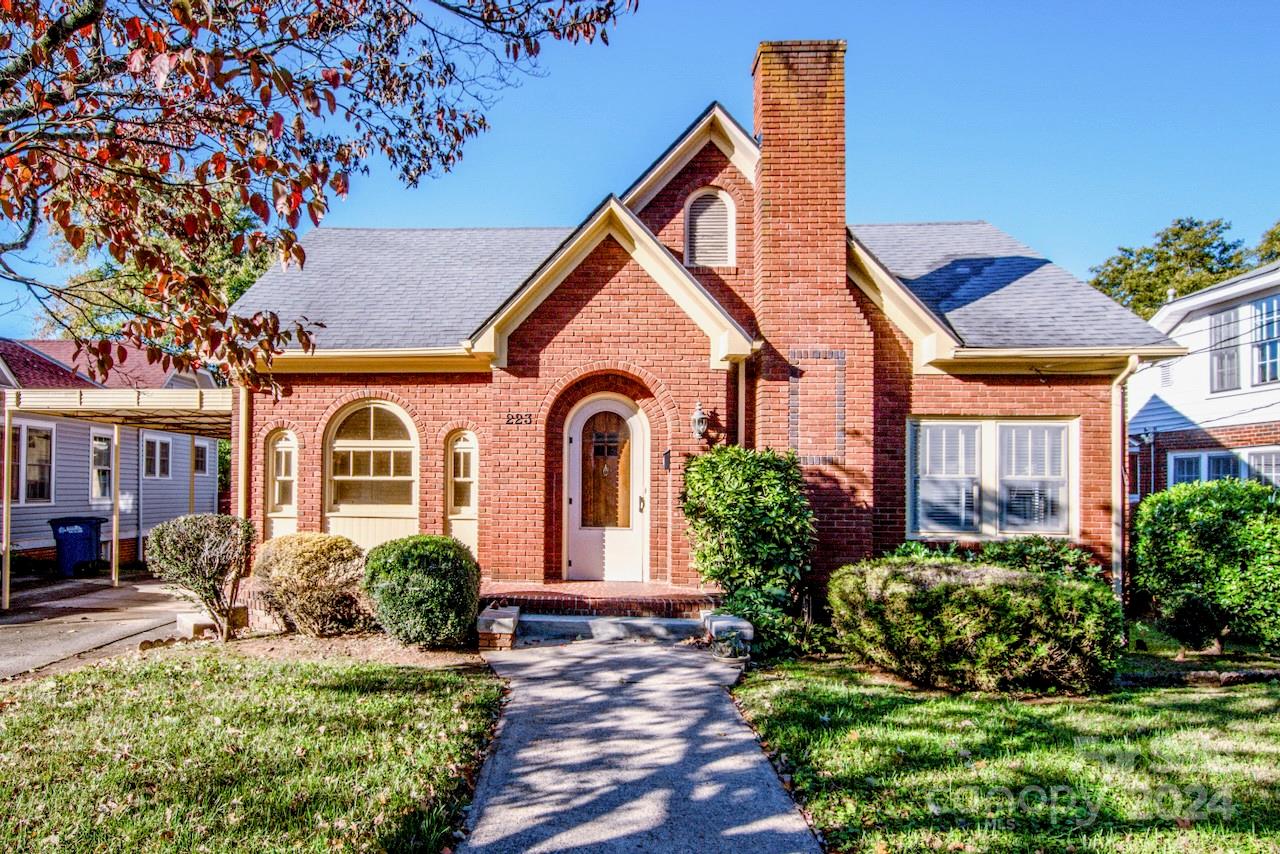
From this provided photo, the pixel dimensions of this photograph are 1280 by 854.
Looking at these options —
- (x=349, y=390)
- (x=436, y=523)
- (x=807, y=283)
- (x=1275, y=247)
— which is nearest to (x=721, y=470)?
(x=807, y=283)

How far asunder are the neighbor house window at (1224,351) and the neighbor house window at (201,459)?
26454 millimetres

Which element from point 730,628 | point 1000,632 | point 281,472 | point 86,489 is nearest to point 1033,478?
point 1000,632

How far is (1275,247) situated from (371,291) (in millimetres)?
38892

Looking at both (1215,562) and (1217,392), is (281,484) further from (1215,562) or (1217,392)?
(1217,392)

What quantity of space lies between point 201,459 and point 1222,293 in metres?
26.8

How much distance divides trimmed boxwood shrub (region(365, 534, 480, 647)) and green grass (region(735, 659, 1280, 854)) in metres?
3.18

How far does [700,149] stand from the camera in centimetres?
1068

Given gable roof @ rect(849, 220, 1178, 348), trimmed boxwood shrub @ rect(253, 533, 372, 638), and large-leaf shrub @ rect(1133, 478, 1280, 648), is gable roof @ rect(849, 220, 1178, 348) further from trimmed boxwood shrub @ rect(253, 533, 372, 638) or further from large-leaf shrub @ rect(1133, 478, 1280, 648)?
trimmed boxwood shrub @ rect(253, 533, 372, 638)

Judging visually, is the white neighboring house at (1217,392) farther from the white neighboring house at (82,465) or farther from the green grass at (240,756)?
the white neighboring house at (82,465)

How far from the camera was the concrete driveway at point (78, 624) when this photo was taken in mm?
8219

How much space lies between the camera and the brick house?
961cm

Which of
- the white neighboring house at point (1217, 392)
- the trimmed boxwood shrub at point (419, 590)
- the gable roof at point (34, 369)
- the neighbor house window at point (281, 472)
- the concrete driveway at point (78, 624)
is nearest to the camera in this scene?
the trimmed boxwood shrub at point (419, 590)

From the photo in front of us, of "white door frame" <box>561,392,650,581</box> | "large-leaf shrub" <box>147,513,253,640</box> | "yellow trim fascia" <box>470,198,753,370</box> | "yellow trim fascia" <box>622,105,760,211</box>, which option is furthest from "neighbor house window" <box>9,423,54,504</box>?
"yellow trim fascia" <box>622,105,760,211</box>

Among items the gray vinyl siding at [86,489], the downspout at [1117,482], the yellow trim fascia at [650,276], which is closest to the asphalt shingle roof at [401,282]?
the yellow trim fascia at [650,276]
